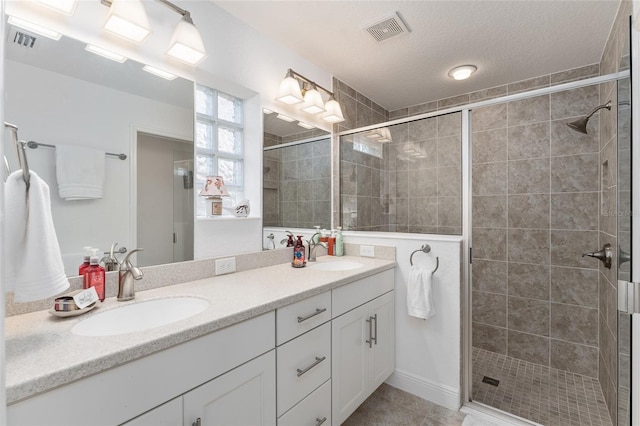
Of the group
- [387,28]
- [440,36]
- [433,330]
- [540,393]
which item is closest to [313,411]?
[433,330]

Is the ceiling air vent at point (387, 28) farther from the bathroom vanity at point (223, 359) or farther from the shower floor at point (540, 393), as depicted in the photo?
the shower floor at point (540, 393)

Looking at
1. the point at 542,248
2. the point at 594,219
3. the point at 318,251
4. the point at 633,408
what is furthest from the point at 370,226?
the point at 633,408

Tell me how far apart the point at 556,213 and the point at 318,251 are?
6.26ft

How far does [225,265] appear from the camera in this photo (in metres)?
1.66

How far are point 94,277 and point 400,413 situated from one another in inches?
71.4

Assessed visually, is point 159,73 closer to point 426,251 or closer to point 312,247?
point 312,247

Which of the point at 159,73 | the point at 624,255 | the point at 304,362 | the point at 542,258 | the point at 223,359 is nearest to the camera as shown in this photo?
the point at 624,255

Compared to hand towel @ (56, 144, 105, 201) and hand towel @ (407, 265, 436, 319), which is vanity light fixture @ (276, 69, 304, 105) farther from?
hand towel @ (407, 265, 436, 319)

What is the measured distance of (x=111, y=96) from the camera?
1303 mm

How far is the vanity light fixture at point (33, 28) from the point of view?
108 cm

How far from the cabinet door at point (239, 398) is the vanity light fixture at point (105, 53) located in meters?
1.39

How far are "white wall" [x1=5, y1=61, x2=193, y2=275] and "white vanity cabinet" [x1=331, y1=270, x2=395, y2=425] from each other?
3.60 ft

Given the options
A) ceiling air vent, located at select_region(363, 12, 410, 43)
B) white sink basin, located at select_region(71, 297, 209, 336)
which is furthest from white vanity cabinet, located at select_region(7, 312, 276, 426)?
ceiling air vent, located at select_region(363, 12, 410, 43)

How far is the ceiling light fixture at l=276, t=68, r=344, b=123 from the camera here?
201cm
